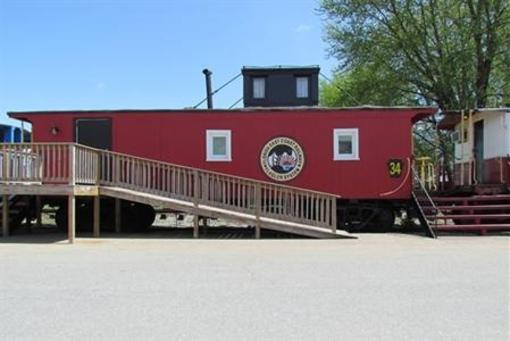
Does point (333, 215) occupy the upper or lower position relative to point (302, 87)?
lower

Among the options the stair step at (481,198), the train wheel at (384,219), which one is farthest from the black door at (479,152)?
the train wheel at (384,219)

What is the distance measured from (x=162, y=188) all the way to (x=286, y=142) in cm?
387

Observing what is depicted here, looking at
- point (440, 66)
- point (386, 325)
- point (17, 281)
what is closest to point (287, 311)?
point (386, 325)

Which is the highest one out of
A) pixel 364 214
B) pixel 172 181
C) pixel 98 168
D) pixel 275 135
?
pixel 275 135

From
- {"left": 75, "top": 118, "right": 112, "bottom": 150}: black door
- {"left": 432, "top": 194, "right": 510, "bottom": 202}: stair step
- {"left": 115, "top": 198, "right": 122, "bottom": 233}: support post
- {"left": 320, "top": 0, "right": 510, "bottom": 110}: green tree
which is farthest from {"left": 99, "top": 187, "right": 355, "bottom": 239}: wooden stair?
{"left": 320, "top": 0, "right": 510, "bottom": 110}: green tree

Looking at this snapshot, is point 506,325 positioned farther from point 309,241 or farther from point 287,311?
point 309,241

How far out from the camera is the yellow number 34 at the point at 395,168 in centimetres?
1755

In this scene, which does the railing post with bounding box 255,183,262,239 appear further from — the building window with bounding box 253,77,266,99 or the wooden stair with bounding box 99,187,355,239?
the building window with bounding box 253,77,266,99

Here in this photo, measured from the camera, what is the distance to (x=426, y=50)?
2856 cm

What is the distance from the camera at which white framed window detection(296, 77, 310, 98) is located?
3108 cm

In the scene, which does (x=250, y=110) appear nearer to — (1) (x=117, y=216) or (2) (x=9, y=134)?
(1) (x=117, y=216)

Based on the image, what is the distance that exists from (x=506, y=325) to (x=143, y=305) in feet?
12.1

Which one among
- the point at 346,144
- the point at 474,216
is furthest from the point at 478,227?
the point at 346,144

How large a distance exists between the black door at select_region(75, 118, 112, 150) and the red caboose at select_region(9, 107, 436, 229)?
0.03 m
